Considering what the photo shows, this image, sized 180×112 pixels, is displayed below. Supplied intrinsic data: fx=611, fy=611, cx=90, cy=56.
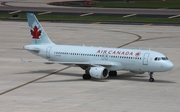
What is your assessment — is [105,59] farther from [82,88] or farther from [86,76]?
[82,88]

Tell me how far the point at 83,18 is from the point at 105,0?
4637 centimetres

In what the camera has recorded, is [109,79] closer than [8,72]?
Yes

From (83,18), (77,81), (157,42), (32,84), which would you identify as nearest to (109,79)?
(77,81)

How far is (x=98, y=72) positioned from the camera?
6122 cm

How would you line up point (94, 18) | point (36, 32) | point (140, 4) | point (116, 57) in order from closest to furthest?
point (116, 57)
point (36, 32)
point (94, 18)
point (140, 4)

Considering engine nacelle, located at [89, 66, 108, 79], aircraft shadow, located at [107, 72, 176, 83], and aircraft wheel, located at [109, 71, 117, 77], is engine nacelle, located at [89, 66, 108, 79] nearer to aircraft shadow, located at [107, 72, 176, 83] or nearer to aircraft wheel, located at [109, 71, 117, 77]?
aircraft shadow, located at [107, 72, 176, 83]

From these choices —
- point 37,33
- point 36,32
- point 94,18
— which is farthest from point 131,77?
point 94,18

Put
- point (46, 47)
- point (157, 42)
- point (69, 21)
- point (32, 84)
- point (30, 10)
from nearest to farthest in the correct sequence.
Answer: point (32, 84) < point (46, 47) < point (157, 42) < point (69, 21) < point (30, 10)

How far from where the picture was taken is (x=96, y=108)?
4950cm

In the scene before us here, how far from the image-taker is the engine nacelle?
61.2m

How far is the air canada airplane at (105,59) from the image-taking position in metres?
61.3

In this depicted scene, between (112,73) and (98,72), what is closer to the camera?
(98,72)

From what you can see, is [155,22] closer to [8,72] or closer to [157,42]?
[157,42]

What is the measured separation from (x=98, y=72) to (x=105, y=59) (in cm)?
278
